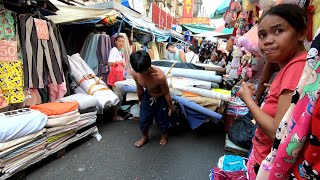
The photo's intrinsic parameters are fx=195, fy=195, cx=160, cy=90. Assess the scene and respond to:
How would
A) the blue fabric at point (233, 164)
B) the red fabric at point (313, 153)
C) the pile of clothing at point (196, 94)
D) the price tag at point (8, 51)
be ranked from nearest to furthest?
the red fabric at point (313, 153), the blue fabric at point (233, 164), the price tag at point (8, 51), the pile of clothing at point (196, 94)

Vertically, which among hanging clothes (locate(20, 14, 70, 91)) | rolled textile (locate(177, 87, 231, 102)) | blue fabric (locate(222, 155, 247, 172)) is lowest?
blue fabric (locate(222, 155, 247, 172))

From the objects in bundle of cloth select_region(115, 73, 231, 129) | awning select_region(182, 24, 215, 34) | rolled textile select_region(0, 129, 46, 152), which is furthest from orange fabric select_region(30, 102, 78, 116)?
awning select_region(182, 24, 215, 34)

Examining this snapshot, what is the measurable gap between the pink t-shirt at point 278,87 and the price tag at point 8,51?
3.01 meters

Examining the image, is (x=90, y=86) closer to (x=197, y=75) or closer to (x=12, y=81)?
(x=12, y=81)

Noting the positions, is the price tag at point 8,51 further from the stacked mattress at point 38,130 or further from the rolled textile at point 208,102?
the rolled textile at point 208,102

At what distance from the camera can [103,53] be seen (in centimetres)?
463

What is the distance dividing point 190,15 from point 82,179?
66.1 feet

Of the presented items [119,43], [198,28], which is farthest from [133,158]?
[198,28]

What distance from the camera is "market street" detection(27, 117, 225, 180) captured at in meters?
2.54

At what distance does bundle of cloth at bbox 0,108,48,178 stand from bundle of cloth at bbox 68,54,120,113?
1285mm

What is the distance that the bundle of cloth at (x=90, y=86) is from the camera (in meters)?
3.69

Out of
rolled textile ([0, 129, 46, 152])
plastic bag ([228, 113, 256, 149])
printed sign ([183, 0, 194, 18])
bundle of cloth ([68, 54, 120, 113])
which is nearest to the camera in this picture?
rolled textile ([0, 129, 46, 152])

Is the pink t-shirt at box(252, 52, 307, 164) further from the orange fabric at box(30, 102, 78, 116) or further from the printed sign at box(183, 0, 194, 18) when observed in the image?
the printed sign at box(183, 0, 194, 18)

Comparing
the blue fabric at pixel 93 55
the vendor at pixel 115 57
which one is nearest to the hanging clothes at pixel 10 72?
the blue fabric at pixel 93 55
